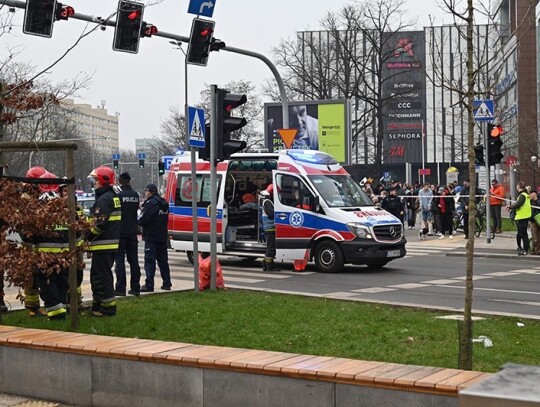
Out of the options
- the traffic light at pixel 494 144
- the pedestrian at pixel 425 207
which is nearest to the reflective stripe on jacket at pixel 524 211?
the traffic light at pixel 494 144

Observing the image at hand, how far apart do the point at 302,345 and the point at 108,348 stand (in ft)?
7.59

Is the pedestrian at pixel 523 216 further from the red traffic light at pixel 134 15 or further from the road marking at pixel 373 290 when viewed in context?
the red traffic light at pixel 134 15

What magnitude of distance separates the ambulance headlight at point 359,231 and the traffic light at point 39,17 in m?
6.98

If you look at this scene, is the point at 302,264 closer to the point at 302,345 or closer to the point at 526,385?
the point at 302,345

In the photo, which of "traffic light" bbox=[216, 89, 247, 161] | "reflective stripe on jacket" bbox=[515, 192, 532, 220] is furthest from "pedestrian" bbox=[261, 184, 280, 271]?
"reflective stripe on jacket" bbox=[515, 192, 532, 220]

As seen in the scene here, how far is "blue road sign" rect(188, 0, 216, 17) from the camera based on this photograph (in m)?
20.5

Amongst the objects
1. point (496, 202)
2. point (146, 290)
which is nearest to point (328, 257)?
point (146, 290)

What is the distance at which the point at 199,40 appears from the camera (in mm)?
20984

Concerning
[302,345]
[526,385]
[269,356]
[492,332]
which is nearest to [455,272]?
[492,332]

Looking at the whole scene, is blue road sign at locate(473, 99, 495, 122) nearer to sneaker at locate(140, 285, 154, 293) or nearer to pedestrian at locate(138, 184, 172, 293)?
pedestrian at locate(138, 184, 172, 293)

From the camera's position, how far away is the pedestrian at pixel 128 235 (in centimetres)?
1338

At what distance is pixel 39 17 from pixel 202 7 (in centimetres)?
396

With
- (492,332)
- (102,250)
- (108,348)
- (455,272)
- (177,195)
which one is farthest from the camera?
(177,195)

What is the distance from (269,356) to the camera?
6504mm
